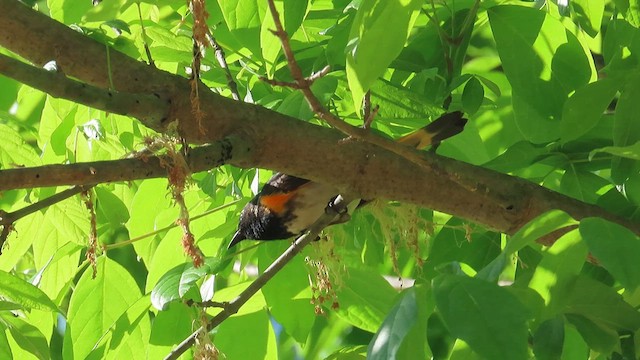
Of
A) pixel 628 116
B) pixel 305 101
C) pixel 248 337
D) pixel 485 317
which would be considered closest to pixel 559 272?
pixel 485 317

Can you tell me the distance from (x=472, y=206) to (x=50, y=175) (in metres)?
0.97

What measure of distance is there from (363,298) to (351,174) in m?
0.50

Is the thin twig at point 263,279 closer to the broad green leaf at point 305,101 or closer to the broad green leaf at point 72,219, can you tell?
the broad green leaf at point 305,101

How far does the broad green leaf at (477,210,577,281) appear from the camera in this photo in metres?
1.30

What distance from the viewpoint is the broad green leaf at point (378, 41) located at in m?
1.39

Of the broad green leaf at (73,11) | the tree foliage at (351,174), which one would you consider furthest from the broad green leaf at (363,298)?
the broad green leaf at (73,11)

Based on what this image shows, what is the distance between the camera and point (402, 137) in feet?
8.41

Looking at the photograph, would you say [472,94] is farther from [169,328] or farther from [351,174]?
[169,328]

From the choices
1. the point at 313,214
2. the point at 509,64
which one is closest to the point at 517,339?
the point at 509,64

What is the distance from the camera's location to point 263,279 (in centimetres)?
204

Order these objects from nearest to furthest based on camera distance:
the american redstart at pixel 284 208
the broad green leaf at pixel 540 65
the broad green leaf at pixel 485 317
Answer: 1. the broad green leaf at pixel 485 317
2. the broad green leaf at pixel 540 65
3. the american redstart at pixel 284 208

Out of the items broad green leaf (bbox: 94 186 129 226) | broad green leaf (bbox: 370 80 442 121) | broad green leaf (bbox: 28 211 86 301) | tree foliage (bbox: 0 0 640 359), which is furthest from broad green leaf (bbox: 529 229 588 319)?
broad green leaf (bbox: 28 211 86 301)

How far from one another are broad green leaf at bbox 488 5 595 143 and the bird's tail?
19 centimetres

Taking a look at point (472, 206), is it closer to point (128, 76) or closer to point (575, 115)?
point (575, 115)
